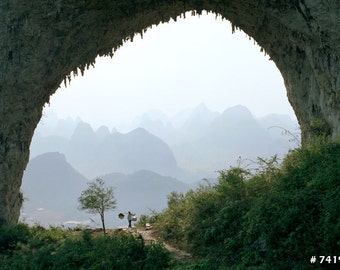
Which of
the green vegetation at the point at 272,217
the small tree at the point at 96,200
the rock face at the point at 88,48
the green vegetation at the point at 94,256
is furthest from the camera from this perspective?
the small tree at the point at 96,200

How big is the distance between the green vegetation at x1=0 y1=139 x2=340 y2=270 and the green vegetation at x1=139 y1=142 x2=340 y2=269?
21 millimetres

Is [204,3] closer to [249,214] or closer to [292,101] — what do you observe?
[292,101]

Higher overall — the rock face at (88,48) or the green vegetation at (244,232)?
the rock face at (88,48)

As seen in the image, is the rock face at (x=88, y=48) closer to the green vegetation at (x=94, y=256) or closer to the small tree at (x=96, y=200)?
the small tree at (x=96, y=200)

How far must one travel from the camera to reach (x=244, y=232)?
29.9 ft

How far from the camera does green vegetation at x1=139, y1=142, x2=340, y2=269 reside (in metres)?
7.55

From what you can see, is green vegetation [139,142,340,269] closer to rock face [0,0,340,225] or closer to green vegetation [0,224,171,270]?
green vegetation [0,224,171,270]

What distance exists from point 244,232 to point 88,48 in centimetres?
1184

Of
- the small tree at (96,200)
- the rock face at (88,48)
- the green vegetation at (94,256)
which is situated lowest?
the green vegetation at (94,256)

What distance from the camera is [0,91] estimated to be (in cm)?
1442

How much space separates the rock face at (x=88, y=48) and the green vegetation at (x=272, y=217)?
457cm

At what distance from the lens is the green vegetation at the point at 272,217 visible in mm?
7555

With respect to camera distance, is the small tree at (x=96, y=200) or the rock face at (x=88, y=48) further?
the small tree at (x=96, y=200)

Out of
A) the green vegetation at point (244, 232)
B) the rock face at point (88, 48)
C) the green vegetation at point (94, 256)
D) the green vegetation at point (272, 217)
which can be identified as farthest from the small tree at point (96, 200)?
the green vegetation at point (272, 217)
